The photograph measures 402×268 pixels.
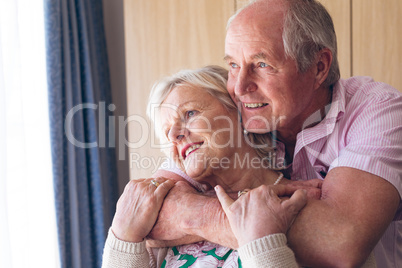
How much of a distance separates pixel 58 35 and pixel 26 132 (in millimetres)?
604

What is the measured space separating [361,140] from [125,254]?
793 millimetres

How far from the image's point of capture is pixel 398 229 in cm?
146

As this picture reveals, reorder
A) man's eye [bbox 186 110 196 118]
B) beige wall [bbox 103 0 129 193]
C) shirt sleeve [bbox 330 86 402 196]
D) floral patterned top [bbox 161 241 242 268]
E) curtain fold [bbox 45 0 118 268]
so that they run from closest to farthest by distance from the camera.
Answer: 1. shirt sleeve [bbox 330 86 402 196]
2. floral patterned top [bbox 161 241 242 268]
3. man's eye [bbox 186 110 196 118]
4. curtain fold [bbox 45 0 118 268]
5. beige wall [bbox 103 0 129 193]

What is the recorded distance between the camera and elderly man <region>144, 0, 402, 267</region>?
1141 millimetres

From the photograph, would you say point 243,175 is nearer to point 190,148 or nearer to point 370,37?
point 190,148

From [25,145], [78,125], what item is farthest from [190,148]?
[78,125]

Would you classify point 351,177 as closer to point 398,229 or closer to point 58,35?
point 398,229

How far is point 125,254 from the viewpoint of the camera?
4.41 feet

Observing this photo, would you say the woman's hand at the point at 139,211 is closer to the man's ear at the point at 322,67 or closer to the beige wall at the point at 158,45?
the man's ear at the point at 322,67

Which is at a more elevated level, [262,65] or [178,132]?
[262,65]

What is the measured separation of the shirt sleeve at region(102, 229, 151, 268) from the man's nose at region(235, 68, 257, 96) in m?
0.58

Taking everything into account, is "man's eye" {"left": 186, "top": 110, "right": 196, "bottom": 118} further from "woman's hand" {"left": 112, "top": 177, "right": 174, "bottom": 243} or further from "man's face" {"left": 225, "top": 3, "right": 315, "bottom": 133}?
"woman's hand" {"left": 112, "top": 177, "right": 174, "bottom": 243}

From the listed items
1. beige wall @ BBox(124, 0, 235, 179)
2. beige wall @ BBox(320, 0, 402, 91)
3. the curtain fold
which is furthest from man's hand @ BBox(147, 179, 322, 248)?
the curtain fold

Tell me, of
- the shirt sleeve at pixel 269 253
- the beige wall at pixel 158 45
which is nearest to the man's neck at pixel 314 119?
the shirt sleeve at pixel 269 253
